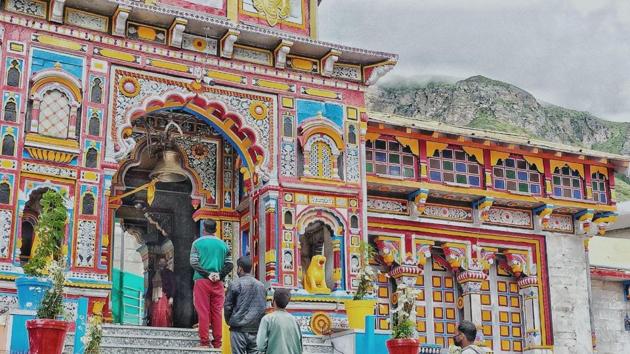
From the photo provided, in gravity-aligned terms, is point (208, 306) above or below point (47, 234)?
below

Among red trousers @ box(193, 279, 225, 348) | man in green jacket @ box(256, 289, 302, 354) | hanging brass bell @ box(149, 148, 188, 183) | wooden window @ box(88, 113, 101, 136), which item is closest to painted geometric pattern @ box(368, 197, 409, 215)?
hanging brass bell @ box(149, 148, 188, 183)

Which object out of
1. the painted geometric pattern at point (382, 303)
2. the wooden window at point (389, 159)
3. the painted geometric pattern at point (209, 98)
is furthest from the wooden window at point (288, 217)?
the painted geometric pattern at point (382, 303)

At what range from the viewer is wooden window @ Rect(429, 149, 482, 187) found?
19.7 m

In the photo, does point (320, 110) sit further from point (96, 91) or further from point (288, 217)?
point (96, 91)

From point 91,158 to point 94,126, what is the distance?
57cm

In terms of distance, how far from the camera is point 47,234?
12.0 metres

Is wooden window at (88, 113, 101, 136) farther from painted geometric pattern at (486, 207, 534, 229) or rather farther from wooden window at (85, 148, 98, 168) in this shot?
painted geometric pattern at (486, 207, 534, 229)

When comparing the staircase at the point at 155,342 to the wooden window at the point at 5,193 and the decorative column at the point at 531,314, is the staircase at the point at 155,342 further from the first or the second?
the decorative column at the point at 531,314

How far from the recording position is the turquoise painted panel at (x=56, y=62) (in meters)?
14.9

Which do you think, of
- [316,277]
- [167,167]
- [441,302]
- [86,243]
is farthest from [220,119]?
[441,302]

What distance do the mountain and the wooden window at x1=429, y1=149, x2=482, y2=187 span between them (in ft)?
180

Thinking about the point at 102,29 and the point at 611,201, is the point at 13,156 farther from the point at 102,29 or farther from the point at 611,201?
the point at 611,201

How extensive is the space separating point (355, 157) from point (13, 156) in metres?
6.30

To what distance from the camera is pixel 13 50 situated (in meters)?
14.7
